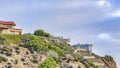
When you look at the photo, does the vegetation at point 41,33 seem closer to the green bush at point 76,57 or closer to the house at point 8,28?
the house at point 8,28

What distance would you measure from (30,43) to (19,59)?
1192 cm

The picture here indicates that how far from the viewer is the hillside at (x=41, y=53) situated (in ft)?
484

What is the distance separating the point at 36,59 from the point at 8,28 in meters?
→ 26.0

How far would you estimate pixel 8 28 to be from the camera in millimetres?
173750

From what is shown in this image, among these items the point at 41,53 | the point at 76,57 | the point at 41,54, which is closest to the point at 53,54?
the point at 41,53

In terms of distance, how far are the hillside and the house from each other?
9.64 metres

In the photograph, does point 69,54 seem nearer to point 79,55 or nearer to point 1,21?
point 79,55

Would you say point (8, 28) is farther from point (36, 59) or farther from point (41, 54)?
point (36, 59)

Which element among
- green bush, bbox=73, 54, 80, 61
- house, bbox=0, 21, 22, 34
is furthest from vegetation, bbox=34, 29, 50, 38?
green bush, bbox=73, 54, 80, 61

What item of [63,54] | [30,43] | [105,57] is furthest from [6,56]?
[105,57]

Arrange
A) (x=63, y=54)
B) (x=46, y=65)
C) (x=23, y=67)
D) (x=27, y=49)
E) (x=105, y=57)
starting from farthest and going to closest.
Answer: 1. (x=105, y=57)
2. (x=63, y=54)
3. (x=27, y=49)
4. (x=23, y=67)
5. (x=46, y=65)

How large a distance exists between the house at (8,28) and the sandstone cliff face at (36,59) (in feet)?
60.2

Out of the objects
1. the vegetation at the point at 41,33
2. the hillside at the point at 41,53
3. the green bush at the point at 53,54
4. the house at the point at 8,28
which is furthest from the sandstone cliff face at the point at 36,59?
the house at the point at 8,28

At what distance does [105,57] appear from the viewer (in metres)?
198
